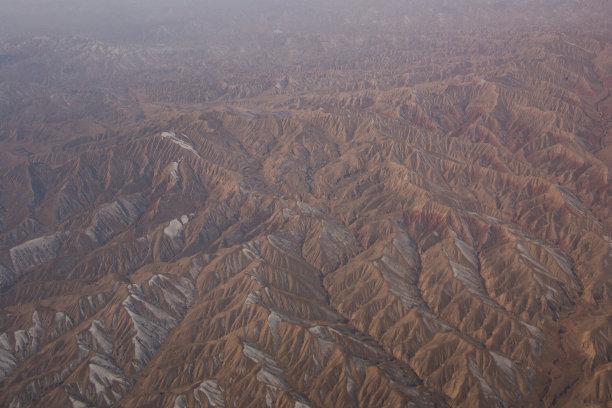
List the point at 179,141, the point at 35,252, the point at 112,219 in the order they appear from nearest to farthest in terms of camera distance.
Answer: the point at 35,252
the point at 112,219
the point at 179,141

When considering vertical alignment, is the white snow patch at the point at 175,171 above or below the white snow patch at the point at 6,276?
above

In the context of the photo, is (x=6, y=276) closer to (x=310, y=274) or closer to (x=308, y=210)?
(x=310, y=274)

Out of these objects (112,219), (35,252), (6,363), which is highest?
(6,363)

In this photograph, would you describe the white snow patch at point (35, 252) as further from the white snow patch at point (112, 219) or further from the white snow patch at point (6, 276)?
the white snow patch at point (112, 219)

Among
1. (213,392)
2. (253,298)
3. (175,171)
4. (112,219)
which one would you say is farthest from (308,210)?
(213,392)

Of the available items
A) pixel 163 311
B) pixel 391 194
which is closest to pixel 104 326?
pixel 163 311

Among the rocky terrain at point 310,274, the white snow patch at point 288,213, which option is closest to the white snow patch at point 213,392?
the rocky terrain at point 310,274

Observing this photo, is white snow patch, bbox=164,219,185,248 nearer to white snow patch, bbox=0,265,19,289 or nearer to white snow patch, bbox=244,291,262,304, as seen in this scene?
white snow patch, bbox=0,265,19,289

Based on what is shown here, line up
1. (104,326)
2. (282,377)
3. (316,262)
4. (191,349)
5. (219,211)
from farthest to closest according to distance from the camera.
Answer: (219,211), (316,262), (104,326), (191,349), (282,377)

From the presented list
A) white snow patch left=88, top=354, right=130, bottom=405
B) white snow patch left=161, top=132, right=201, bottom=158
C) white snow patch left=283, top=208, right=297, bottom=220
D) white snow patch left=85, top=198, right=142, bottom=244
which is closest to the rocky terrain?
white snow patch left=88, top=354, right=130, bottom=405

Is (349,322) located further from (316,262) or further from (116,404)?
(116,404)

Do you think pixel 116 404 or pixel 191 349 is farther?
pixel 191 349
